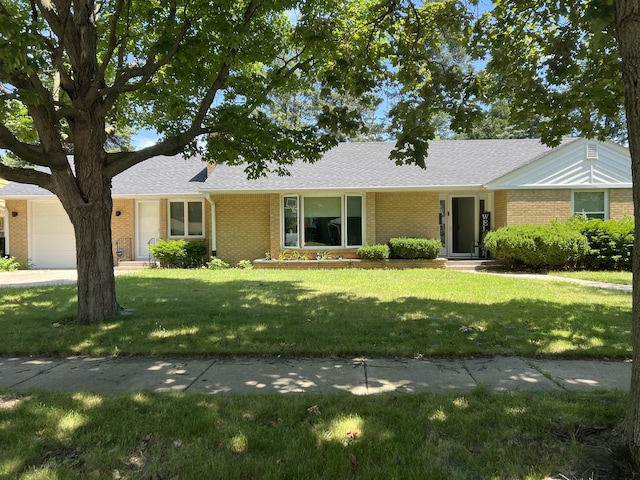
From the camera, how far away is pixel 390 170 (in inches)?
680

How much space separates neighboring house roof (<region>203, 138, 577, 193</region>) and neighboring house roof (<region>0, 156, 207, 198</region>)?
4.63ft

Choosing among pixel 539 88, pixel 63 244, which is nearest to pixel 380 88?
pixel 539 88

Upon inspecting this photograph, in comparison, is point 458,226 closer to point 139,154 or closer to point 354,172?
point 354,172

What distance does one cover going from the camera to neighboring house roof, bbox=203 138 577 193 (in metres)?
16.0

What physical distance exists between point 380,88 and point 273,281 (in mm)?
6034

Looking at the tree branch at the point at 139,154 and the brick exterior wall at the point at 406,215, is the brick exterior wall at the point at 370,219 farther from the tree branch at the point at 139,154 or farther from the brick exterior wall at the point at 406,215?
the tree branch at the point at 139,154

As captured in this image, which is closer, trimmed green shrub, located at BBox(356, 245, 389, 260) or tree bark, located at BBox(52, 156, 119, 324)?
tree bark, located at BBox(52, 156, 119, 324)

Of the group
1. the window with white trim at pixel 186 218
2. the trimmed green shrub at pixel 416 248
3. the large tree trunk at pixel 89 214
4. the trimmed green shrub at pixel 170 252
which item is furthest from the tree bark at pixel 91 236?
the window with white trim at pixel 186 218

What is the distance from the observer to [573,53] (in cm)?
718

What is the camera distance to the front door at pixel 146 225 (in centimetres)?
1800

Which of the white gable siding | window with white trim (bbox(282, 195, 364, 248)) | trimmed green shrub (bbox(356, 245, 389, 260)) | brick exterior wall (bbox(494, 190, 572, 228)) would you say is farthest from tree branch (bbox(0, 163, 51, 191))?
brick exterior wall (bbox(494, 190, 572, 228))

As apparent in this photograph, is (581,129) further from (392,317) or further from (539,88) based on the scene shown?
(392,317)

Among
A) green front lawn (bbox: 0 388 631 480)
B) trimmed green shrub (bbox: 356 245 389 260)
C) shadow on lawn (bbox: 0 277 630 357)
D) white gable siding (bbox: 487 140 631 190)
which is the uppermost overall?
white gable siding (bbox: 487 140 631 190)

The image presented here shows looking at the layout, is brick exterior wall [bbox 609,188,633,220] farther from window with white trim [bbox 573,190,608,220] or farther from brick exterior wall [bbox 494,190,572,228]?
brick exterior wall [bbox 494,190,572,228]
